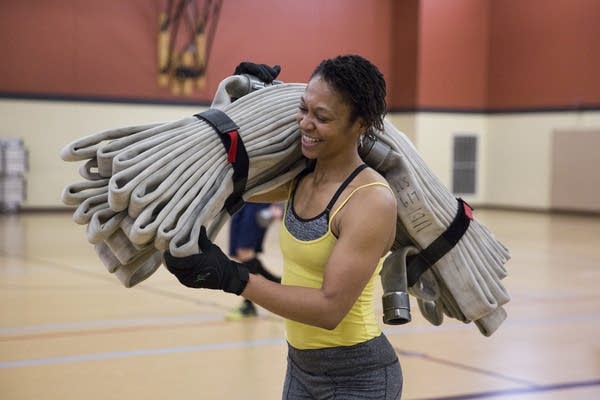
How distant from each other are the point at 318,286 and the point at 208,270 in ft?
1.25

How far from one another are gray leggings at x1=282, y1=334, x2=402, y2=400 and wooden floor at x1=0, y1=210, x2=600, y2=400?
1931mm

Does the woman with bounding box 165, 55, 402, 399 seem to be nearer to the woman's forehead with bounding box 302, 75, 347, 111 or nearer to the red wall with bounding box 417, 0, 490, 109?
the woman's forehead with bounding box 302, 75, 347, 111

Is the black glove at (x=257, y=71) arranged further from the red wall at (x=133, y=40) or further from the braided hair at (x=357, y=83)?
the red wall at (x=133, y=40)

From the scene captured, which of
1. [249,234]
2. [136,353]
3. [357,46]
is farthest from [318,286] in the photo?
[357,46]

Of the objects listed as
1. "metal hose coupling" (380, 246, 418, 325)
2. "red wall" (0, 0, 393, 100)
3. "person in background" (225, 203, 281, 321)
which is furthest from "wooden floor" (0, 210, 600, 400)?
"red wall" (0, 0, 393, 100)

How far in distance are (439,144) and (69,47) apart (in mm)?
7799

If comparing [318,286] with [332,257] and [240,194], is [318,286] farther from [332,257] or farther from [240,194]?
[240,194]

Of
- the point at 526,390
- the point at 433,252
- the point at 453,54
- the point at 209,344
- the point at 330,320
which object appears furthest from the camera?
the point at 453,54

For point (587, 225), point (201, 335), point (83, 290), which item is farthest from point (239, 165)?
point (587, 225)

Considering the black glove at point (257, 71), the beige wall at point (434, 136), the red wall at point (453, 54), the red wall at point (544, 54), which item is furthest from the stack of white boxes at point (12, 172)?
the black glove at point (257, 71)

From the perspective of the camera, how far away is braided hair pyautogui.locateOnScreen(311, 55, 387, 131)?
7.54 ft

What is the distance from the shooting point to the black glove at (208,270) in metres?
2.13

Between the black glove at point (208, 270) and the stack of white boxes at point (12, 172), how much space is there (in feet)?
45.4

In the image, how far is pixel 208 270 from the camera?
2145 mm
